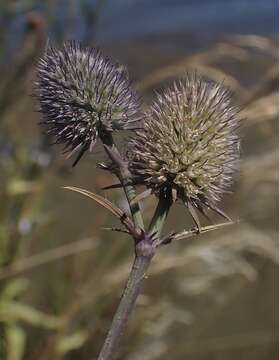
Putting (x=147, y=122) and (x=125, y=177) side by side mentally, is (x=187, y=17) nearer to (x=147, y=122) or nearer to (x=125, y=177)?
(x=147, y=122)

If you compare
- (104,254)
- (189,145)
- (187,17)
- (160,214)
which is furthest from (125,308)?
(187,17)

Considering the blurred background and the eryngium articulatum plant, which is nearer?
the eryngium articulatum plant

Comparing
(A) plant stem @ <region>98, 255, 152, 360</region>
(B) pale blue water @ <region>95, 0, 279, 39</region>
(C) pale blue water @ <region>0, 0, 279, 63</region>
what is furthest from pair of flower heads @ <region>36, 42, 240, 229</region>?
(B) pale blue water @ <region>95, 0, 279, 39</region>

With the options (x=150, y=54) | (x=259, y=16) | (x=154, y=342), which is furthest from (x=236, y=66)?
(x=154, y=342)

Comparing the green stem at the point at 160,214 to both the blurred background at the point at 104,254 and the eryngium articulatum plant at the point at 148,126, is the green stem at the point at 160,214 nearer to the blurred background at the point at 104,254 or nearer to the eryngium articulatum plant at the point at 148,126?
the eryngium articulatum plant at the point at 148,126

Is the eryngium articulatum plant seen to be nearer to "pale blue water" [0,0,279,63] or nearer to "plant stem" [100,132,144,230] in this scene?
"plant stem" [100,132,144,230]

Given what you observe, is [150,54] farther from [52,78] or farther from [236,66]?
[52,78]

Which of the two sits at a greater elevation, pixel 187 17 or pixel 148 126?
pixel 187 17
